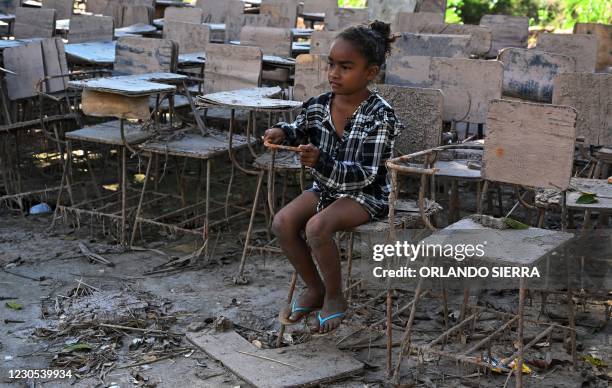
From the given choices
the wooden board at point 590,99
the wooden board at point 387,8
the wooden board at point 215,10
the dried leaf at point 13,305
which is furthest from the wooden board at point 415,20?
the dried leaf at point 13,305

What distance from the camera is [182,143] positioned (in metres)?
5.27

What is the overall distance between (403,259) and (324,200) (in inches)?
17.0

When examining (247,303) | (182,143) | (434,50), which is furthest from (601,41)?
(247,303)

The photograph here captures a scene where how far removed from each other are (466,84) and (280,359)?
7.42 feet

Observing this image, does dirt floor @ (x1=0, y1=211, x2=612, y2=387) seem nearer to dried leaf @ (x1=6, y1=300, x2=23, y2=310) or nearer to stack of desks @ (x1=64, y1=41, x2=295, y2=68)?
dried leaf @ (x1=6, y1=300, x2=23, y2=310)

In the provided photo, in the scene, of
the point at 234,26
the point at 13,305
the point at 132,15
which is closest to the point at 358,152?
the point at 13,305

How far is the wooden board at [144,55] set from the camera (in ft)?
19.5

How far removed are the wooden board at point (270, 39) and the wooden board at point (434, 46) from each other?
939 millimetres

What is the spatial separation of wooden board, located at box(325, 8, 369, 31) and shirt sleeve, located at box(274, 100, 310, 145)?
18.5ft

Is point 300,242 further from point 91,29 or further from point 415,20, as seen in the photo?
point 415,20

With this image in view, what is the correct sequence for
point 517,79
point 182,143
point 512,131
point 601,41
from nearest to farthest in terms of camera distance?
point 512,131
point 182,143
point 517,79
point 601,41

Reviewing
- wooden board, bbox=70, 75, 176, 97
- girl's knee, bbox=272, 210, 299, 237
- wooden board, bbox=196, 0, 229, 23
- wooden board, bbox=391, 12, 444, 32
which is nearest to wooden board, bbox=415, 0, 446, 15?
wooden board, bbox=391, 12, 444, 32

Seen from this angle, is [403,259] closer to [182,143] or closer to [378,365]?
[378,365]

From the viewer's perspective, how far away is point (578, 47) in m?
6.54
